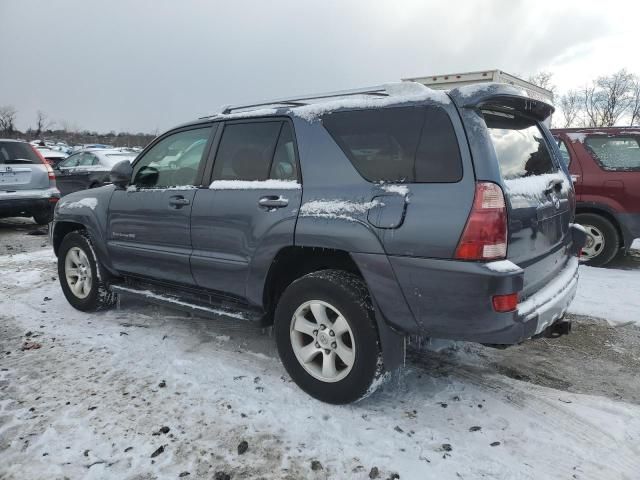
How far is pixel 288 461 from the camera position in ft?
8.02

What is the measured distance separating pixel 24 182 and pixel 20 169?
248 millimetres

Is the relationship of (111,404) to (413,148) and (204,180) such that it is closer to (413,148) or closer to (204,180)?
(204,180)

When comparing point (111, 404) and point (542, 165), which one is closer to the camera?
point (111, 404)

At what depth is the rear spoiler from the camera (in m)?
2.53

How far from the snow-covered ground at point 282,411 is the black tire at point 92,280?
37 cm

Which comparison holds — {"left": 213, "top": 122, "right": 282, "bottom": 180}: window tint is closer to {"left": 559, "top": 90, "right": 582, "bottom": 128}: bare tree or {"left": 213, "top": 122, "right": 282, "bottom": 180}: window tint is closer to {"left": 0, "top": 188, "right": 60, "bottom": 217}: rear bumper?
{"left": 0, "top": 188, "right": 60, "bottom": 217}: rear bumper

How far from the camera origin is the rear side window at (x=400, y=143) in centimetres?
251

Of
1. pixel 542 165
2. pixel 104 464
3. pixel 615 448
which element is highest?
pixel 542 165

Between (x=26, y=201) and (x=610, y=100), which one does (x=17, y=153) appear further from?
(x=610, y=100)

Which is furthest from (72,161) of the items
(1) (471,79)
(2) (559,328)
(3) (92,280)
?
(2) (559,328)

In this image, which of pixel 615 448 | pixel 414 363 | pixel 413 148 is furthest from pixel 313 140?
pixel 615 448

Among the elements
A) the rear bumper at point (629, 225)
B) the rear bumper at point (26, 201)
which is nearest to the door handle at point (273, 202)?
the rear bumper at point (629, 225)

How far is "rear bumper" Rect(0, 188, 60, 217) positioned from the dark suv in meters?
6.42

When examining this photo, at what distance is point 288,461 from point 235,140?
7.17 ft
